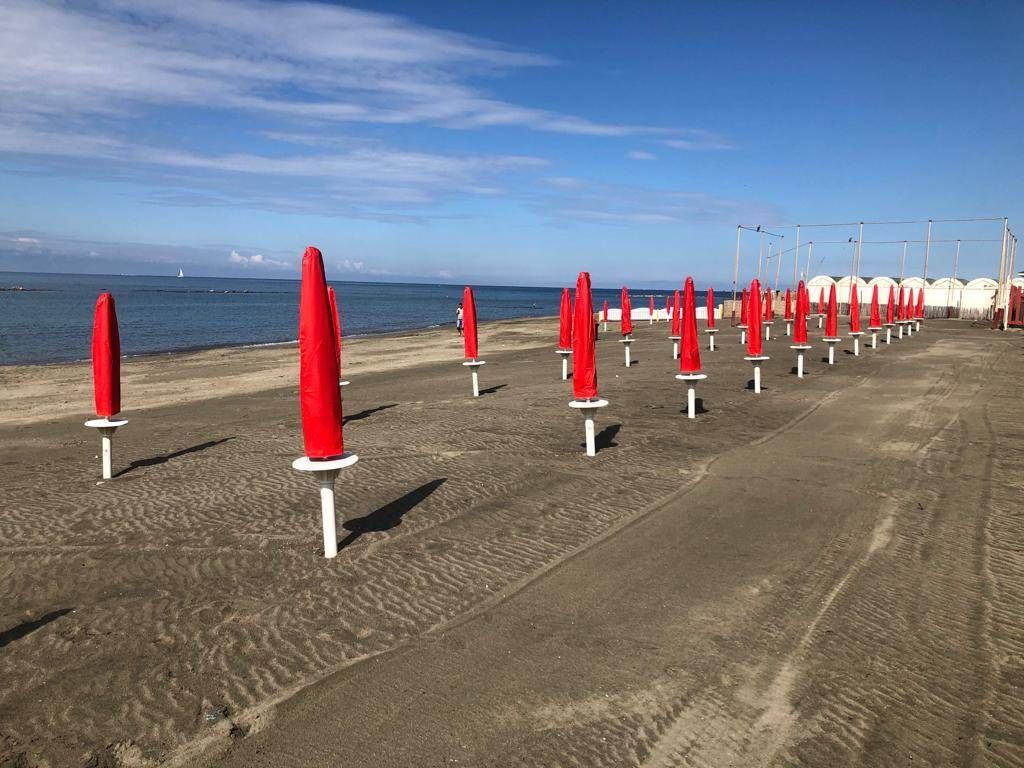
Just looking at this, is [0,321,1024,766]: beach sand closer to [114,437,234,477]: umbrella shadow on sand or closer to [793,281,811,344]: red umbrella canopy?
[114,437,234,477]: umbrella shadow on sand

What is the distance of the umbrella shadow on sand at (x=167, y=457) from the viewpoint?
10.9m

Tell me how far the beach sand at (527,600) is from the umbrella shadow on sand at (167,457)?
0.08 m

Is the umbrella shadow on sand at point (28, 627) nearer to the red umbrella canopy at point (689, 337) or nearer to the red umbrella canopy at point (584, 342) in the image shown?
the red umbrella canopy at point (584, 342)

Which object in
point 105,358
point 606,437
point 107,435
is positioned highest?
point 105,358

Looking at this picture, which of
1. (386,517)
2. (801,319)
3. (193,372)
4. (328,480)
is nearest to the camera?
(328,480)

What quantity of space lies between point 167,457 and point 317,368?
6.59m

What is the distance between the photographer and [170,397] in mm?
19672

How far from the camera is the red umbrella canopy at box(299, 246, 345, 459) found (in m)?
6.26

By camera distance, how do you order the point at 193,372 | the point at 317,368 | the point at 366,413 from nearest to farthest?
the point at 317,368 < the point at 366,413 < the point at 193,372

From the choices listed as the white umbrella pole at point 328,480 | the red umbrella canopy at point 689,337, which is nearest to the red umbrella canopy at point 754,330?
the red umbrella canopy at point 689,337

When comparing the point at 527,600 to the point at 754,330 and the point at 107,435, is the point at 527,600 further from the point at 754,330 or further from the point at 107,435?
the point at 754,330

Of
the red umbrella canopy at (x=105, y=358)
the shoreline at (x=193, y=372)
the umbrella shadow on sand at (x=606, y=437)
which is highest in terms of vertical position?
the red umbrella canopy at (x=105, y=358)

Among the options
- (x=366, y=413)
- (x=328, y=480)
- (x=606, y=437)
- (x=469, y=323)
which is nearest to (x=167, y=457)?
(x=366, y=413)

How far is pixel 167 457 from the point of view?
11.6 metres
